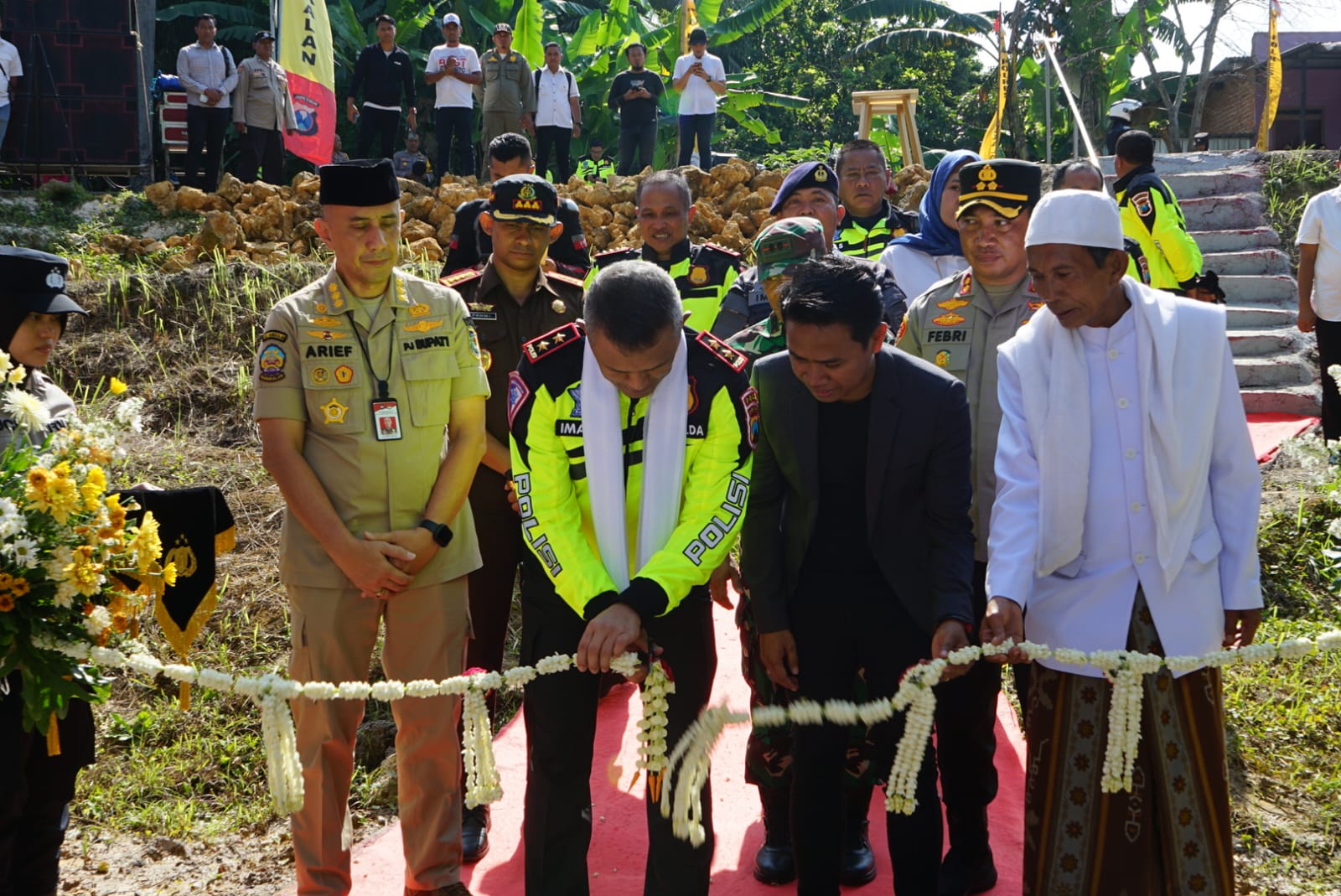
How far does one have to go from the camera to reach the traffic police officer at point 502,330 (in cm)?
436

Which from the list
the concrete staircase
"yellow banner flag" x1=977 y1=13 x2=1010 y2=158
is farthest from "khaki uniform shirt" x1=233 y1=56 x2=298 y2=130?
the concrete staircase

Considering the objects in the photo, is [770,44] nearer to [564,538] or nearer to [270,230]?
[270,230]

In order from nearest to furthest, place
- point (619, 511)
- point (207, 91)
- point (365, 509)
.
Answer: point (619, 511)
point (365, 509)
point (207, 91)

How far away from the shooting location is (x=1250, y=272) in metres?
10.7

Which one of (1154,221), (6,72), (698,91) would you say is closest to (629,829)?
(1154,221)

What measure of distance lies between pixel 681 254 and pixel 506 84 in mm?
8518

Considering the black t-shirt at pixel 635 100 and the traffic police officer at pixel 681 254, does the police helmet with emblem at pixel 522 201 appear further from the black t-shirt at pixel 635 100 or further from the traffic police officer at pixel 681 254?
the black t-shirt at pixel 635 100

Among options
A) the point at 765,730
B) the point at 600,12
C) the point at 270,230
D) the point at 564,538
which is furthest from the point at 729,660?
the point at 600,12

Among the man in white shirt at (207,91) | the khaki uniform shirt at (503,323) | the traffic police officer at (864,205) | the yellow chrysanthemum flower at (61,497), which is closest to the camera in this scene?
the yellow chrysanthemum flower at (61,497)

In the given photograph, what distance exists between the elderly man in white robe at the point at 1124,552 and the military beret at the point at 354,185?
6.15 ft

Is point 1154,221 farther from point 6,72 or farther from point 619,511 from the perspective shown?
point 6,72

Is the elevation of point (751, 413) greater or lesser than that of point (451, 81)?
lesser

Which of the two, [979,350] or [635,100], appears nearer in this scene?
[979,350]

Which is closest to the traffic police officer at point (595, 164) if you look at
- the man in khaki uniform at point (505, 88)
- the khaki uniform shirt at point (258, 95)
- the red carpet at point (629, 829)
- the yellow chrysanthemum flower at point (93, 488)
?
the man in khaki uniform at point (505, 88)
